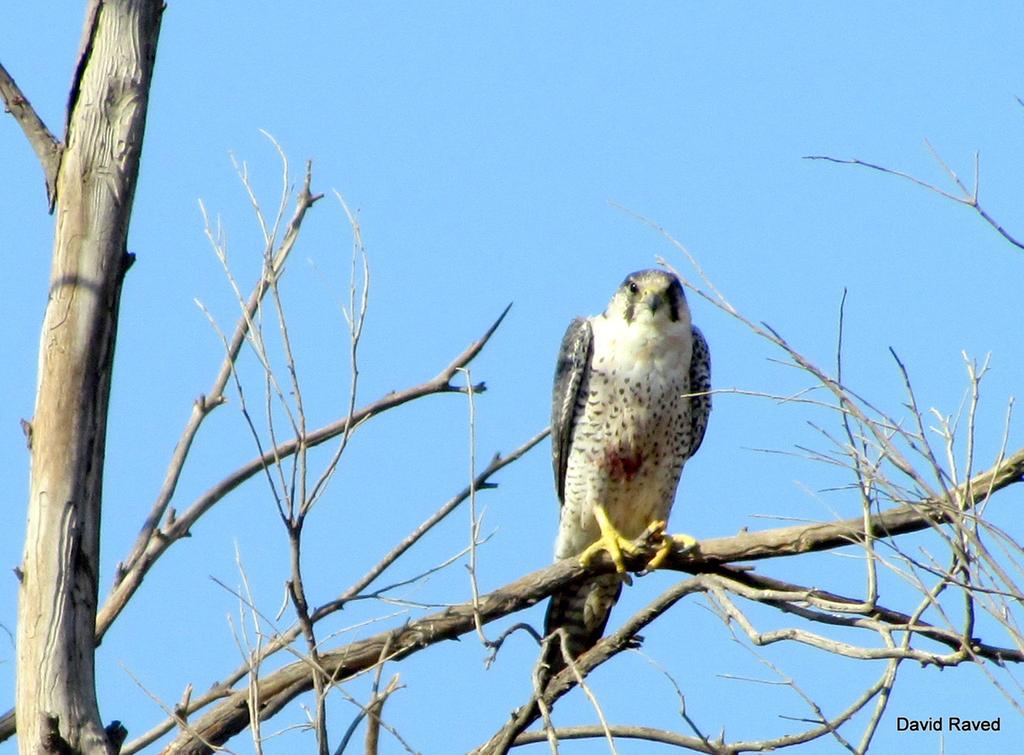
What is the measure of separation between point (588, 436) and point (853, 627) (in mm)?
2179

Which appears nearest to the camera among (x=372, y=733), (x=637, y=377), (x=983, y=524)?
(x=983, y=524)

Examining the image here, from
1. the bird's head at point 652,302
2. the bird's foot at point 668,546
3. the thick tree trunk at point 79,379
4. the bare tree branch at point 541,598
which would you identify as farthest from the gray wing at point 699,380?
the thick tree trunk at point 79,379

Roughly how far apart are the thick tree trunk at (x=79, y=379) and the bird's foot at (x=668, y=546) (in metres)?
1.99

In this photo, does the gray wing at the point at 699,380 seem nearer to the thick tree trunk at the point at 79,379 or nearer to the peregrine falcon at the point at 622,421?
the peregrine falcon at the point at 622,421

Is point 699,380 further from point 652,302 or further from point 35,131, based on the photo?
point 35,131

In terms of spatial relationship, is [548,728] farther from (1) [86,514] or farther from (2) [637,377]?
(2) [637,377]

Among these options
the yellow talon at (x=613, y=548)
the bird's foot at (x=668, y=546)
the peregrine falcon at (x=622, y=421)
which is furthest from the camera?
the peregrine falcon at (x=622, y=421)

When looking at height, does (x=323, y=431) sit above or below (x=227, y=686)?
above

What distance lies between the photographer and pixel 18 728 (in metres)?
3.73

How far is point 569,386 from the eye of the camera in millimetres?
5891

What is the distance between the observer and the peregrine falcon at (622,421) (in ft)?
18.8

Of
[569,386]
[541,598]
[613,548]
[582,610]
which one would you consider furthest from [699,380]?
[541,598]

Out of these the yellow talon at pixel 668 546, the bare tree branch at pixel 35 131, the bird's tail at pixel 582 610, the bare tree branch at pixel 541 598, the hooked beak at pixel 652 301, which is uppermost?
the hooked beak at pixel 652 301

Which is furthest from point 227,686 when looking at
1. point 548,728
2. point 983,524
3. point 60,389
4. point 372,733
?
point 983,524
